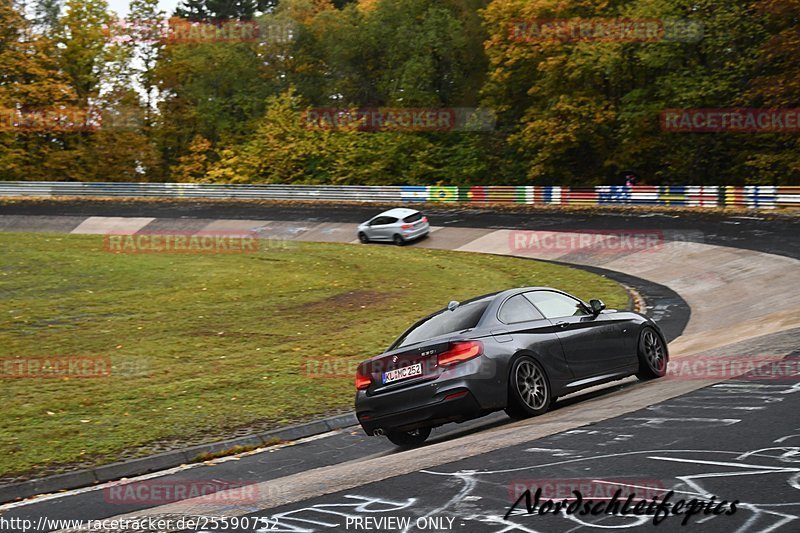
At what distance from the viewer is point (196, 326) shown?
63.8 ft

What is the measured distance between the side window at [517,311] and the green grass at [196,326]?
328 centimetres

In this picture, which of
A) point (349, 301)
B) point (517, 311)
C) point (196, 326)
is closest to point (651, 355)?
point (517, 311)

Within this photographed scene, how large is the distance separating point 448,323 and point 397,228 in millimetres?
29246

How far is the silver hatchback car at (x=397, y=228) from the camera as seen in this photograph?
39.3 metres

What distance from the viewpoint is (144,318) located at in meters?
20.5

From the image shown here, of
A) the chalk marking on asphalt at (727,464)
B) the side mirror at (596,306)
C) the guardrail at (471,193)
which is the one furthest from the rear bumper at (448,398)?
the guardrail at (471,193)

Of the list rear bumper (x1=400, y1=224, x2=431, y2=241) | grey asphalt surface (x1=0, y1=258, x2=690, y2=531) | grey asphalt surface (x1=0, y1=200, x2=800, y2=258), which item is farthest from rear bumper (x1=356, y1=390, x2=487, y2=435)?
rear bumper (x1=400, y1=224, x2=431, y2=241)

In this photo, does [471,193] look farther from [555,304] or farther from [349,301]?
[555,304]

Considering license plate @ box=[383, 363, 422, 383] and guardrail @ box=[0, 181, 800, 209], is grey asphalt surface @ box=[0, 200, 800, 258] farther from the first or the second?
license plate @ box=[383, 363, 422, 383]

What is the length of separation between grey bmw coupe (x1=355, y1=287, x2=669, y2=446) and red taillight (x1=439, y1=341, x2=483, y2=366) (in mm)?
10

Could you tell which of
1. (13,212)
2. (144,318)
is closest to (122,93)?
(13,212)

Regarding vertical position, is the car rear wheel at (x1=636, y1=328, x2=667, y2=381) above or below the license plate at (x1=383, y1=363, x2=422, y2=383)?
below

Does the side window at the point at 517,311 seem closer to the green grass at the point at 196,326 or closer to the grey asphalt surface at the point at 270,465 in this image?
the grey asphalt surface at the point at 270,465

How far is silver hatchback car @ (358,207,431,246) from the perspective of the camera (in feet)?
129
